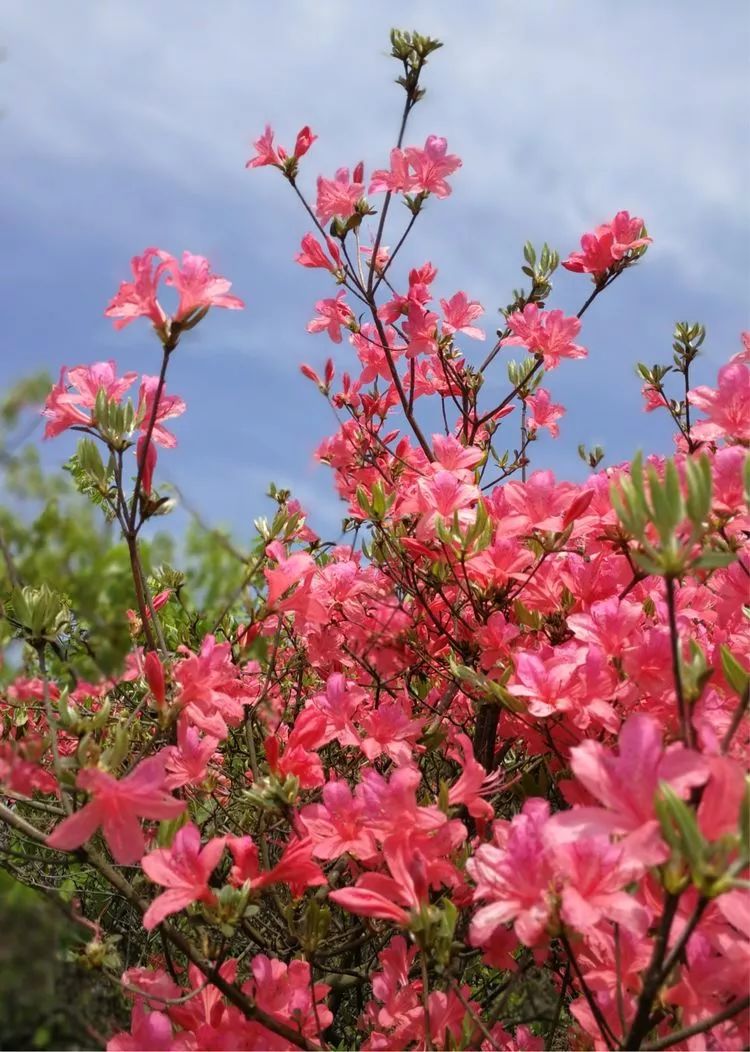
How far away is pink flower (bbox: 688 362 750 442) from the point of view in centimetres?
199

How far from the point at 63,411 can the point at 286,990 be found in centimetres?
125

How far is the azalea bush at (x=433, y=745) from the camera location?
1.21 metres

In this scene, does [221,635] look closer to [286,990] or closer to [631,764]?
[286,990]

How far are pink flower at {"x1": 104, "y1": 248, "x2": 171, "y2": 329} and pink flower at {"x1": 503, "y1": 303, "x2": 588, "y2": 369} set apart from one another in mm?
1471

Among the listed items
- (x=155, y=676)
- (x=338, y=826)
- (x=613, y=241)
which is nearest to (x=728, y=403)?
(x=613, y=241)

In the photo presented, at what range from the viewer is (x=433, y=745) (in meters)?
2.06

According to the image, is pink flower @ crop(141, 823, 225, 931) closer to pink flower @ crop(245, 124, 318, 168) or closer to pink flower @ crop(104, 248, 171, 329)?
pink flower @ crop(104, 248, 171, 329)

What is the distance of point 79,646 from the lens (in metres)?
1.81

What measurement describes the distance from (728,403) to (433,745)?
1.02 meters

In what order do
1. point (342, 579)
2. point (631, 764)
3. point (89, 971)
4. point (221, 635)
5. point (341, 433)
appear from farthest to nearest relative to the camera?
point (341, 433) → point (221, 635) → point (342, 579) → point (89, 971) → point (631, 764)

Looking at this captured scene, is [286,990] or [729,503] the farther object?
[729,503]

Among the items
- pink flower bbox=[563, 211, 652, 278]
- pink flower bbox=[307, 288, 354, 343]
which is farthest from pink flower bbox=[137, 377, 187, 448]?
pink flower bbox=[563, 211, 652, 278]

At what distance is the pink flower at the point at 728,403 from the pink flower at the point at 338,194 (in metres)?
1.36

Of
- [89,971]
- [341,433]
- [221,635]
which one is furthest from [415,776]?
[341,433]
